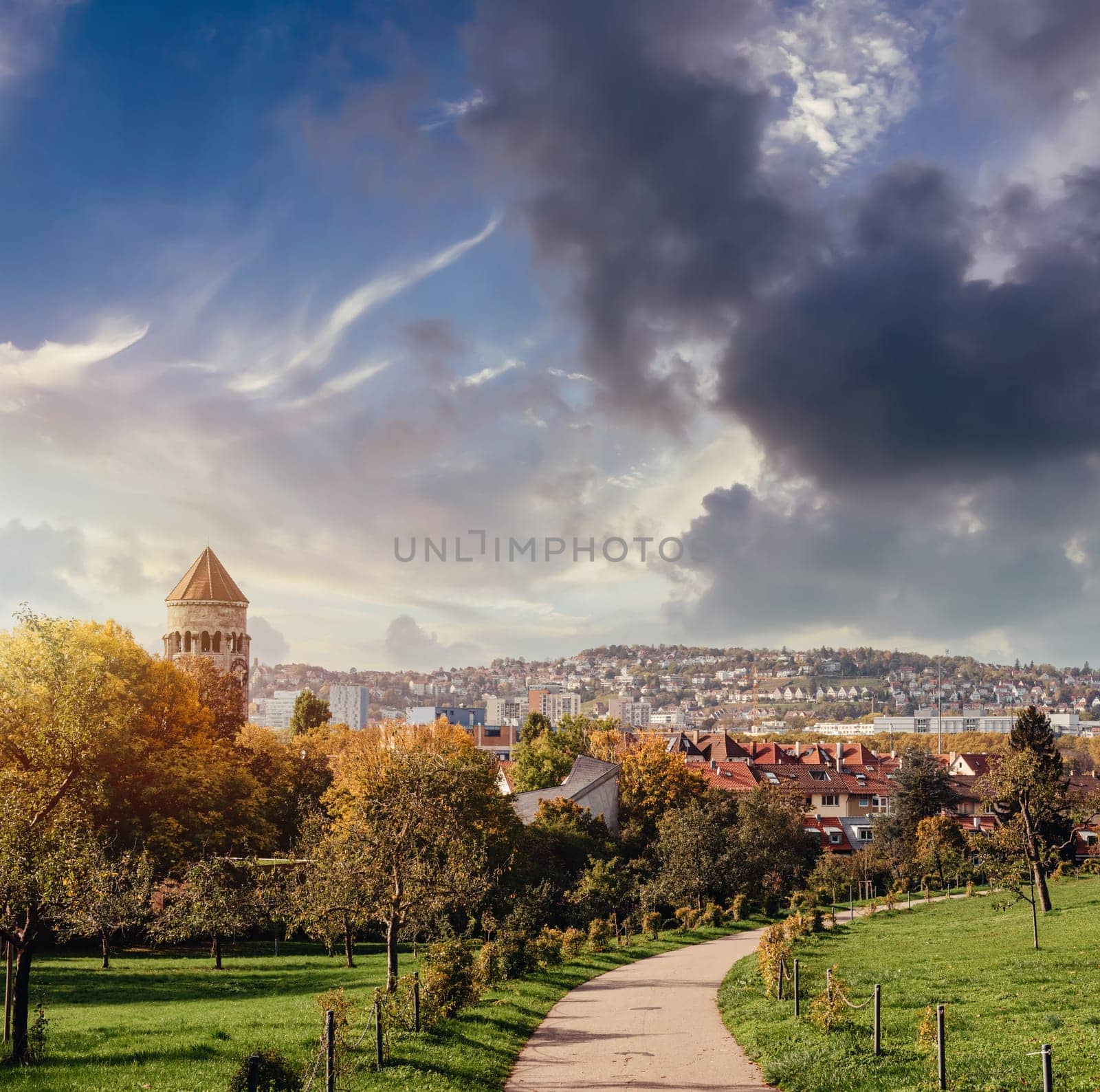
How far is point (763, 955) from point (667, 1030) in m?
4.47

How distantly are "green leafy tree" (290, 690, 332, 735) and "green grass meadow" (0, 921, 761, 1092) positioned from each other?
4731 centimetres

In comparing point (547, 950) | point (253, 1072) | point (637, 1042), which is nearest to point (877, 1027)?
point (637, 1042)

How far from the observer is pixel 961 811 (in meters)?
97.2

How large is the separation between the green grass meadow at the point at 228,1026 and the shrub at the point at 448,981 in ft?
1.00

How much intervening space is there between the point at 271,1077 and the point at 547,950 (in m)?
16.3

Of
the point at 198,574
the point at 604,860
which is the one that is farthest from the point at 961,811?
the point at 198,574

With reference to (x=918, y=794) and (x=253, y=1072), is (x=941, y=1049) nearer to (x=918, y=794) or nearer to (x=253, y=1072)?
(x=253, y=1072)

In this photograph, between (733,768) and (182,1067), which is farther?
(733,768)

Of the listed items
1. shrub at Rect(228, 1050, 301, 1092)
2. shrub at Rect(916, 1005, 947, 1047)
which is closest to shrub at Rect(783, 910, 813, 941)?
shrub at Rect(916, 1005, 947, 1047)

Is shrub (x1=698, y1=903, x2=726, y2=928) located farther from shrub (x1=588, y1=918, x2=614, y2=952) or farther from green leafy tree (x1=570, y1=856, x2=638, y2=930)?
shrub (x1=588, y1=918, x2=614, y2=952)

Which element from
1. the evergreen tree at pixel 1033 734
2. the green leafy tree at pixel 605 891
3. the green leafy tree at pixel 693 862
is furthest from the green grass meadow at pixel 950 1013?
the evergreen tree at pixel 1033 734

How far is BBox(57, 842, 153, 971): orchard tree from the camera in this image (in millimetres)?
16531

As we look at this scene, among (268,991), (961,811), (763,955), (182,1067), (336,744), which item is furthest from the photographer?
(961,811)

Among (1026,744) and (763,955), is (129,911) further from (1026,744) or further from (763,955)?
(1026,744)
